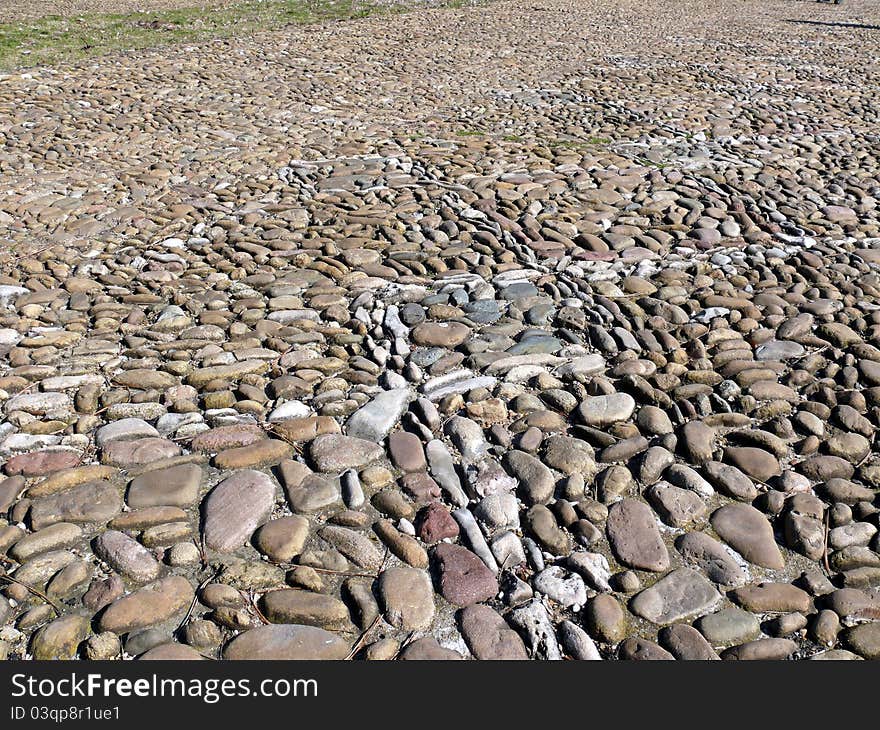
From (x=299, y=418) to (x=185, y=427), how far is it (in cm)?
52

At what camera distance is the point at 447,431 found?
3555mm

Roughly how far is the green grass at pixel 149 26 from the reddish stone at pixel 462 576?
1117cm

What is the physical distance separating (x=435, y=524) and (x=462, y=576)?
0.29 m

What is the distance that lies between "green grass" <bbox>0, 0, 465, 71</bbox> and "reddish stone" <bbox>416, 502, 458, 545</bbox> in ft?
35.9

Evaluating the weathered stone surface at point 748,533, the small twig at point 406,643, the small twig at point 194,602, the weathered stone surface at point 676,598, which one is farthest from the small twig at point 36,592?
the weathered stone surface at point 748,533

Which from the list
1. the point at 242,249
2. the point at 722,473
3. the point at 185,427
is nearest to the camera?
the point at 722,473

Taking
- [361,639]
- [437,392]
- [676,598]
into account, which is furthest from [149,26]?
[676,598]

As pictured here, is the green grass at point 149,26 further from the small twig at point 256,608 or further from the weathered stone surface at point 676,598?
the weathered stone surface at point 676,598

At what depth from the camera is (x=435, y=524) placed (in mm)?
3008

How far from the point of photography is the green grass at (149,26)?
12.1 m

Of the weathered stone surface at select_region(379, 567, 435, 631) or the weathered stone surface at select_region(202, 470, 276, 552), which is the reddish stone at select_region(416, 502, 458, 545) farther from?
the weathered stone surface at select_region(202, 470, 276, 552)

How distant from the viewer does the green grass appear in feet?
39.7

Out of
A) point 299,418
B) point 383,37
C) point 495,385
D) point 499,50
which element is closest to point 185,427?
point 299,418

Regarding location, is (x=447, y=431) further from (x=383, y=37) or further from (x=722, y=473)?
(x=383, y=37)
